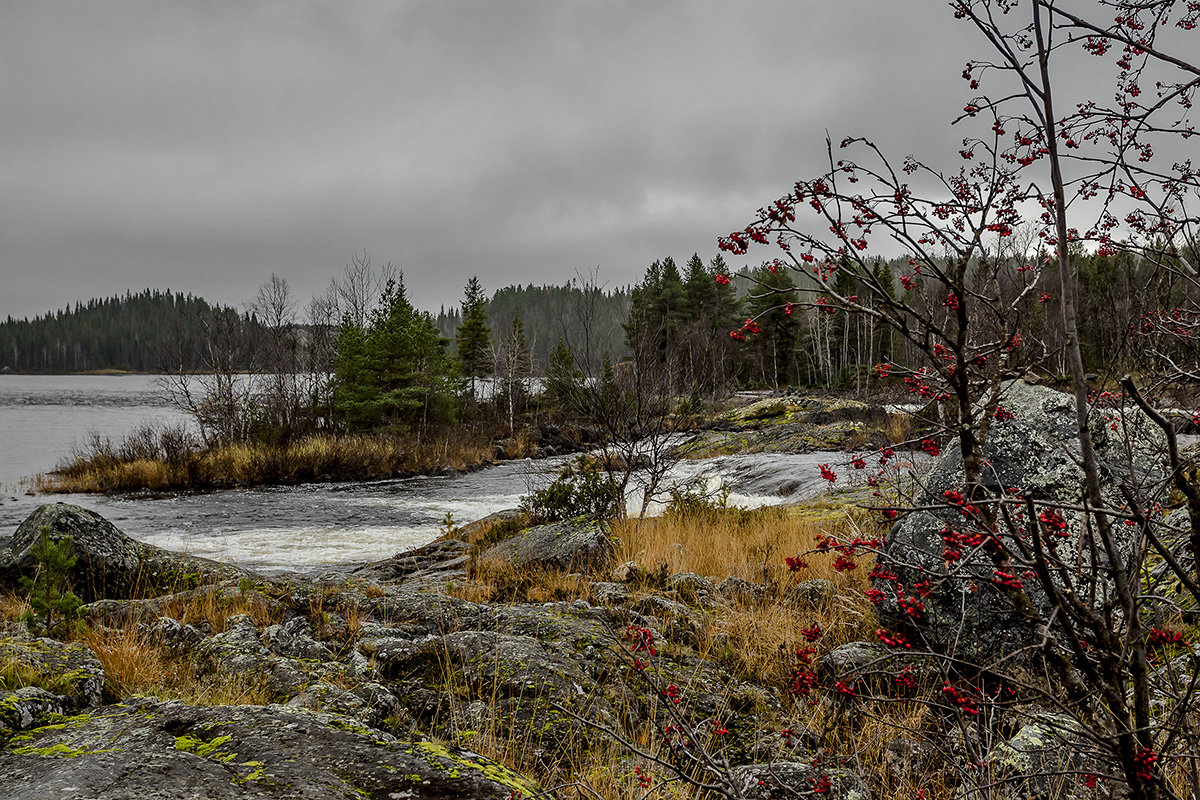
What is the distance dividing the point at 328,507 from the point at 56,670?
13.3m

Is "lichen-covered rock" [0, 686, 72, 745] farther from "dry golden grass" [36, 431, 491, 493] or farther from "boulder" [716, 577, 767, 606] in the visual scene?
"dry golden grass" [36, 431, 491, 493]

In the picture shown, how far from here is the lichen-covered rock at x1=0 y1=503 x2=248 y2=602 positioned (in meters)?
5.90

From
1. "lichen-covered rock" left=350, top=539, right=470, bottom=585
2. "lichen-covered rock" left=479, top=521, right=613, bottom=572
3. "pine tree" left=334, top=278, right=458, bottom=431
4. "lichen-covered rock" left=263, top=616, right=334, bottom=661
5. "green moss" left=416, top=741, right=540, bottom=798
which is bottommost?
"lichen-covered rock" left=350, top=539, right=470, bottom=585

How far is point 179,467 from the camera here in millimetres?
17875

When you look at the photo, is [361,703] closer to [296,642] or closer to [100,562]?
[296,642]

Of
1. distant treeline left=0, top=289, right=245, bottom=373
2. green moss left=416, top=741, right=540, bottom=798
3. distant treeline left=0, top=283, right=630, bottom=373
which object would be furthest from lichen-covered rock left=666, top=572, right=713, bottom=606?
distant treeline left=0, top=289, right=245, bottom=373

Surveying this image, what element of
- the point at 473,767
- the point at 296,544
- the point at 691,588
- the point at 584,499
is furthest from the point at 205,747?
the point at 296,544

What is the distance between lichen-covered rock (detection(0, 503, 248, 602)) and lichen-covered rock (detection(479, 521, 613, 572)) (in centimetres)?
283

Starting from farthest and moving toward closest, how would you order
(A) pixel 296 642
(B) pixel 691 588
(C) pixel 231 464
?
(C) pixel 231 464, (B) pixel 691 588, (A) pixel 296 642

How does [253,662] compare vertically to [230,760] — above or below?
below

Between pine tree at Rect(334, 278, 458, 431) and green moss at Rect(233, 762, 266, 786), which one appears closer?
green moss at Rect(233, 762, 266, 786)

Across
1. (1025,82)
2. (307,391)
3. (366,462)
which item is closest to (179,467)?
(366,462)

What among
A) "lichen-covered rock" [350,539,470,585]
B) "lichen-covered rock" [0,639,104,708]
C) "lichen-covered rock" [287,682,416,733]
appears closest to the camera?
"lichen-covered rock" [0,639,104,708]

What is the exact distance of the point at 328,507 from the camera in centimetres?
1527
